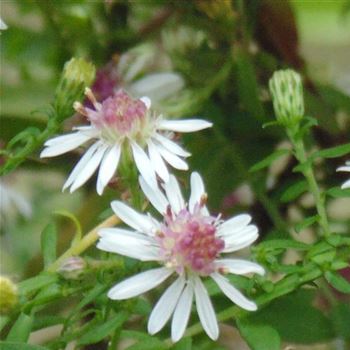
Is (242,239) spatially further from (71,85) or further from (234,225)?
(71,85)

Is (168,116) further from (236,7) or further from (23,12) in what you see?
(23,12)

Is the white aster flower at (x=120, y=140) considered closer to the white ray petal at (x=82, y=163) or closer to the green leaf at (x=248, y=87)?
the white ray petal at (x=82, y=163)

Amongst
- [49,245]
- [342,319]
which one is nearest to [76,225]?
[49,245]

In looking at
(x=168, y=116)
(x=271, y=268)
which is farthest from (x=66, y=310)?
(x=271, y=268)

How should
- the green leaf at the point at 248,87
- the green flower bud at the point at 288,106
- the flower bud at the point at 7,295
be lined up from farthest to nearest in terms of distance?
the green leaf at the point at 248,87, the green flower bud at the point at 288,106, the flower bud at the point at 7,295

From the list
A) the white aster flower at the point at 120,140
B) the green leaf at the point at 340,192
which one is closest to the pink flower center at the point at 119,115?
the white aster flower at the point at 120,140

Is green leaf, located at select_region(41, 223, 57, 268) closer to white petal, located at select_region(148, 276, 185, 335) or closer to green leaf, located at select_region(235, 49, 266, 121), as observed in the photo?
white petal, located at select_region(148, 276, 185, 335)
